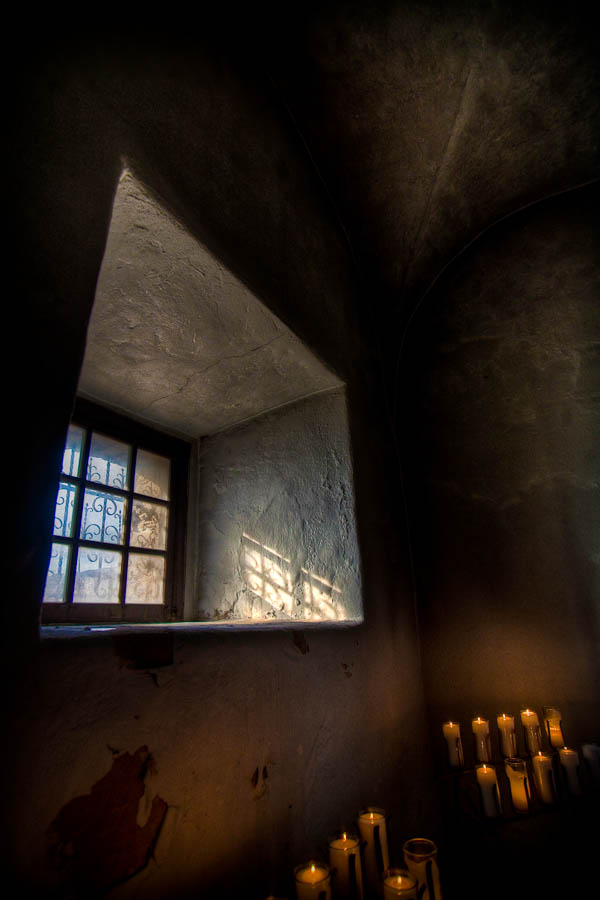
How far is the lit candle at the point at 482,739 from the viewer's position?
6.00ft

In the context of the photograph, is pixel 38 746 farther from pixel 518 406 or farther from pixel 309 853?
pixel 518 406

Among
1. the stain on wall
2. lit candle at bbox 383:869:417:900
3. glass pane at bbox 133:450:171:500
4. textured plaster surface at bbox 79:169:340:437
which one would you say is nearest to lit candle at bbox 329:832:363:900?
lit candle at bbox 383:869:417:900

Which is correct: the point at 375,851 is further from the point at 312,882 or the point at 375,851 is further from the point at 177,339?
the point at 177,339

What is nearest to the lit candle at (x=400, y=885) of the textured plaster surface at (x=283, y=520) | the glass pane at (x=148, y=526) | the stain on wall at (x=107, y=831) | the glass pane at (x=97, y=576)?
the stain on wall at (x=107, y=831)

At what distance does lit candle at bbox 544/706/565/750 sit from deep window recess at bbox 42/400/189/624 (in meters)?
1.69

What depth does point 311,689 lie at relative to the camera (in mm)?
1408

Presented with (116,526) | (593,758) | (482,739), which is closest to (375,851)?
(482,739)

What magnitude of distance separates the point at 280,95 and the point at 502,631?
2.86 meters

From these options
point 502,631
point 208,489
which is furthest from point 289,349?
point 502,631

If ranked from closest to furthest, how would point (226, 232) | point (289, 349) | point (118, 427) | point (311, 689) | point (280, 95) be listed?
point (311, 689), point (226, 232), point (289, 349), point (118, 427), point (280, 95)

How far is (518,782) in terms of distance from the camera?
1.72 metres

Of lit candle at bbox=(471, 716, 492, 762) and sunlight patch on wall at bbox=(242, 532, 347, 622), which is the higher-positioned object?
sunlight patch on wall at bbox=(242, 532, 347, 622)

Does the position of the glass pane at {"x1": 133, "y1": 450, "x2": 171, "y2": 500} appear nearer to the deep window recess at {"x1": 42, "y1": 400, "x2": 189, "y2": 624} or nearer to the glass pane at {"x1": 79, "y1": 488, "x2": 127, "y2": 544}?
the deep window recess at {"x1": 42, "y1": 400, "x2": 189, "y2": 624}

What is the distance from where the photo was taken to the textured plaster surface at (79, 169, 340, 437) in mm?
1352
